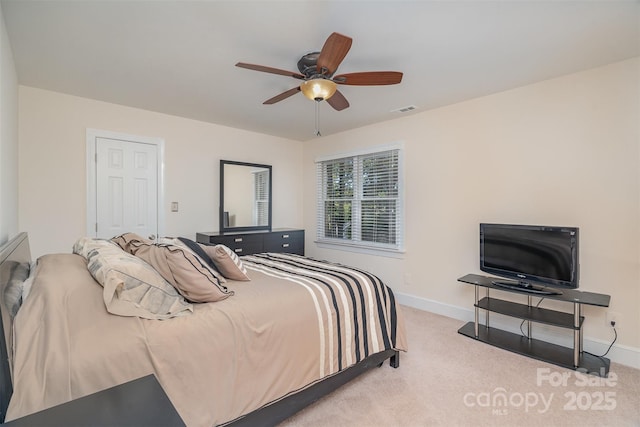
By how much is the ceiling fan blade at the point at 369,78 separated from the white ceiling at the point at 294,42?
0.25 meters

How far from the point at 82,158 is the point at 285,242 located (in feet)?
9.07

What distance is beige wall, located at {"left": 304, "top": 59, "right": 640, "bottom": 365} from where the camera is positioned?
2492 millimetres

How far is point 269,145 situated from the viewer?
504cm

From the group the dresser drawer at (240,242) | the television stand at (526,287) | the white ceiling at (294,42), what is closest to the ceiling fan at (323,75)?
the white ceiling at (294,42)

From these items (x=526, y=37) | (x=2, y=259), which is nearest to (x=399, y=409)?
(x=2, y=259)

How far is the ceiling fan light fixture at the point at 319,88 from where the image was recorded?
2.12 metres

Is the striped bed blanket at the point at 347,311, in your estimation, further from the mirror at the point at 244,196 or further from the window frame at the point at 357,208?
the mirror at the point at 244,196

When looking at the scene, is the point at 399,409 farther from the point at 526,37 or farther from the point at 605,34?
the point at 605,34

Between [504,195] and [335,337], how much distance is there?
2397 mm

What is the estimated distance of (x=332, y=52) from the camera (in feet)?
6.10

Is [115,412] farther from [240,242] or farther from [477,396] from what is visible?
[240,242]

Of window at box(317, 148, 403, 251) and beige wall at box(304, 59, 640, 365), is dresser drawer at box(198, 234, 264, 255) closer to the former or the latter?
window at box(317, 148, 403, 251)

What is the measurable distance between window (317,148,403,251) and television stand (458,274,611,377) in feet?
4.21

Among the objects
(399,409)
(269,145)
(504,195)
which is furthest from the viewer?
(269,145)
